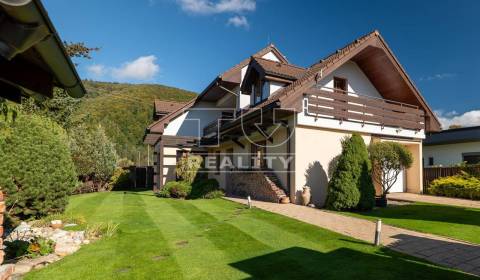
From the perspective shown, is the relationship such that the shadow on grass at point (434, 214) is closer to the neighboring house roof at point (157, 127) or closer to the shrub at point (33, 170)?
the shrub at point (33, 170)

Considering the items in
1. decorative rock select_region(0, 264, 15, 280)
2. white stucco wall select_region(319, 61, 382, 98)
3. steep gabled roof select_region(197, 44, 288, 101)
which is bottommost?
decorative rock select_region(0, 264, 15, 280)

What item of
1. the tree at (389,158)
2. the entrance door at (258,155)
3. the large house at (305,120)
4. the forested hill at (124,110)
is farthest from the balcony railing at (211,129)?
the forested hill at (124,110)

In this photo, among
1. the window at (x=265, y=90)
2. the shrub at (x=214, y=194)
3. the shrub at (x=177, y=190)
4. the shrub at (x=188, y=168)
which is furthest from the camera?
the shrub at (x=188, y=168)

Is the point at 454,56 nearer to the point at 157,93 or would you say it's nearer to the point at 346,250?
the point at 346,250

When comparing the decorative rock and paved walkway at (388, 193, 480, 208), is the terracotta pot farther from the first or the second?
the decorative rock

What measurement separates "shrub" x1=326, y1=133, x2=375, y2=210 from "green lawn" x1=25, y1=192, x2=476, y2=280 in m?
3.14

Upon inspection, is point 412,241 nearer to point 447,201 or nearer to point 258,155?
point 447,201

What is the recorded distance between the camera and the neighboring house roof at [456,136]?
18.9 meters

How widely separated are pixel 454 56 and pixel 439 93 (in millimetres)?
3566

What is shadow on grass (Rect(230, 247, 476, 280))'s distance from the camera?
477cm

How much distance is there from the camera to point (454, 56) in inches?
703

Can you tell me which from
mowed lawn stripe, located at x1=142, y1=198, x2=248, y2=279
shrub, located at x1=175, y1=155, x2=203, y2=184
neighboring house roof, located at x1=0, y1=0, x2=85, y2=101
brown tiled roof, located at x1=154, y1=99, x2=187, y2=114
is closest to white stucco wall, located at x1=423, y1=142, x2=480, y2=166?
shrub, located at x1=175, y1=155, x2=203, y2=184

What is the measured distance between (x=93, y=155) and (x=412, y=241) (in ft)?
67.1

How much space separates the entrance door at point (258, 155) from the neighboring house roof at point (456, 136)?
44.2ft
